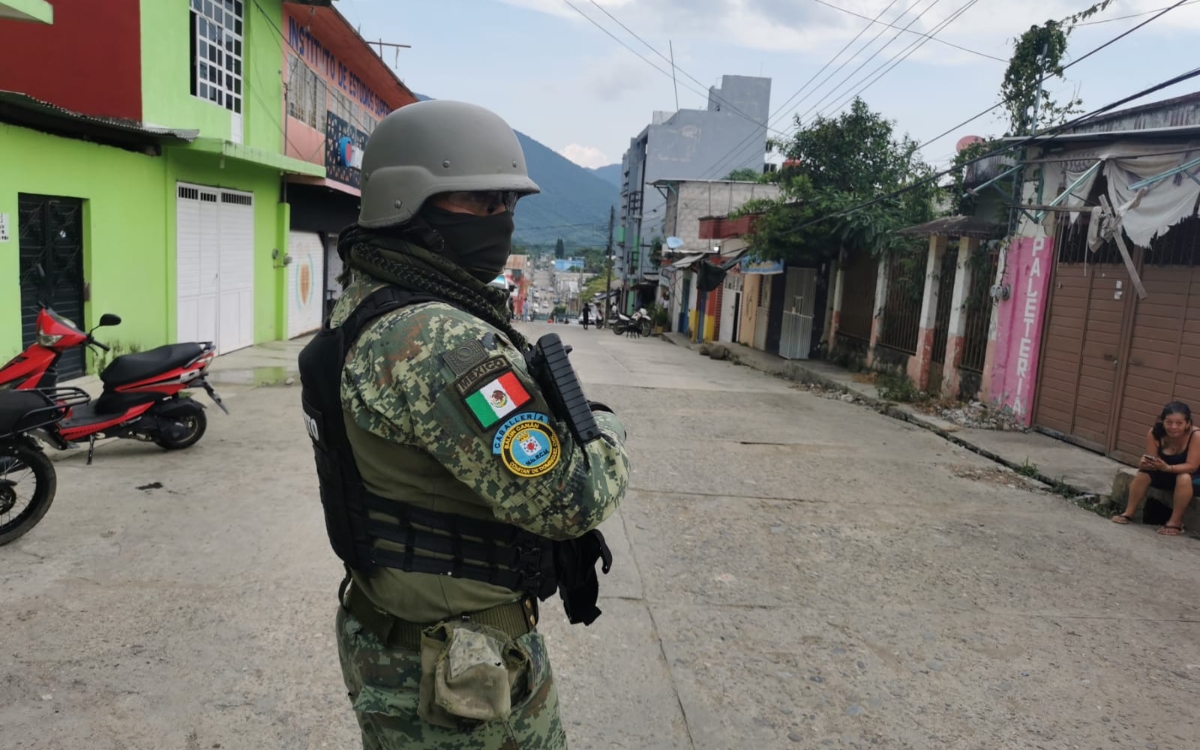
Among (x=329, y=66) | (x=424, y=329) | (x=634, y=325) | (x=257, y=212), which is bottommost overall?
(x=634, y=325)

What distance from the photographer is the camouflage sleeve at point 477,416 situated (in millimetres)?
1545

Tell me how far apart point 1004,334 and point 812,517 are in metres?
6.03

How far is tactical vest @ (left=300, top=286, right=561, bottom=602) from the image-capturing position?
169 cm

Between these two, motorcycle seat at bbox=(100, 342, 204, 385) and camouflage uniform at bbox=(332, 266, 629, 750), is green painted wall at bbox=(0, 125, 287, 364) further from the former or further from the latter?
camouflage uniform at bbox=(332, 266, 629, 750)

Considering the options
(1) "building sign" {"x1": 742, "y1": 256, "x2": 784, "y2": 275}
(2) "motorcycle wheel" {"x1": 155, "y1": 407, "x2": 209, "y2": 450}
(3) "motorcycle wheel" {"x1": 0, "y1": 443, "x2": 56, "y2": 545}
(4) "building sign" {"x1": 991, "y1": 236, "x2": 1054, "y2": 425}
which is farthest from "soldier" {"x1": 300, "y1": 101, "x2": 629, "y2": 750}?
(1) "building sign" {"x1": 742, "y1": 256, "x2": 784, "y2": 275}

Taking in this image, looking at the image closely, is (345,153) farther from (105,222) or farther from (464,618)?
(464,618)

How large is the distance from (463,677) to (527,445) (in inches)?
16.8

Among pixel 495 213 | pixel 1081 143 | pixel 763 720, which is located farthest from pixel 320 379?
pixel 1081 143

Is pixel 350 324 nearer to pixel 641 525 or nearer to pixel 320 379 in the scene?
pixel 320 379

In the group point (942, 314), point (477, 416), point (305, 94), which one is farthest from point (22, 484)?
point (305, 94)

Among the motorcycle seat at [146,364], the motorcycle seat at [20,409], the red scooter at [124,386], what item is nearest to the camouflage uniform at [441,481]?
the motorcycle seat at [20,409]

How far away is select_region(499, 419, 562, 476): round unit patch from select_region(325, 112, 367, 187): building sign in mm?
16683

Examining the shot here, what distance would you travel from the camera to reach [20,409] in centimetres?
452

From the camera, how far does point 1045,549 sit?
5473mm
